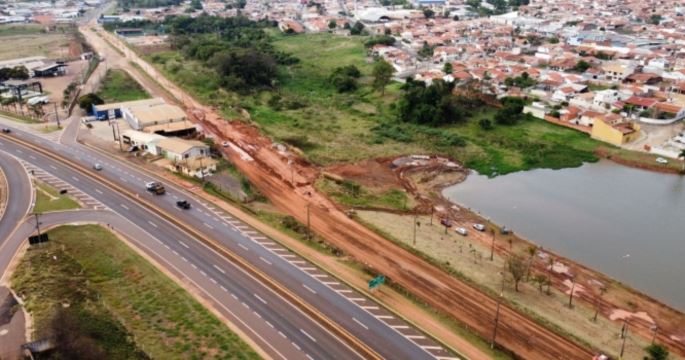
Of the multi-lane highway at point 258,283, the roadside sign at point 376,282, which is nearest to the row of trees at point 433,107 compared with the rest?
the multi-lane highway at point 258,283

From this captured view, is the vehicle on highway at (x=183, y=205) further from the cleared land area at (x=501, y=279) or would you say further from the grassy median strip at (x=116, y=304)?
the cleared land area at (x=501, y=279)

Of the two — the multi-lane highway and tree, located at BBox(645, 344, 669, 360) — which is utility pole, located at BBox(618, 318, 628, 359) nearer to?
tree, located at BBox(645, 344, 669, 360)

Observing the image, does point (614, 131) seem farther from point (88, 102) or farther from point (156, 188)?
point (88, 102)

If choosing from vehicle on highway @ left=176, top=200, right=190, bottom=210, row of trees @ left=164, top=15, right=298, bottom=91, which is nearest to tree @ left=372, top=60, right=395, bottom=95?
row of trees @ left=164, top=15, right=298, bottom=91

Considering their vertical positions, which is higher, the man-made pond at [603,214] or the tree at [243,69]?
the tree at [243,69]

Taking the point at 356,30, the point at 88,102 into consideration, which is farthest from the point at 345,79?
the point at 356,30

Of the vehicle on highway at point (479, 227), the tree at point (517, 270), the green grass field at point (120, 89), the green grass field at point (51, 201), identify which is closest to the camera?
the tree at point (517, 270)

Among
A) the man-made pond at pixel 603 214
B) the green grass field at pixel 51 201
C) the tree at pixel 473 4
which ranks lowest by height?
the man-made pond at pixel 603 214

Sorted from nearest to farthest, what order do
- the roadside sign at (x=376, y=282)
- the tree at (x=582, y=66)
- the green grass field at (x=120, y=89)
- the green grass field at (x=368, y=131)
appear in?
the roadside sign at (x=376, y=282), the green grass field at (x=368, y=131), the green grass field at (x=120, y=89), the tree at (x=582, y=66)
